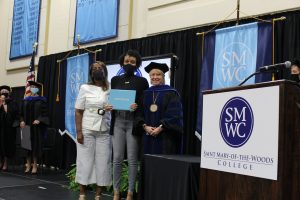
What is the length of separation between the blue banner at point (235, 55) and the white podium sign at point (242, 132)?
7.39 ft

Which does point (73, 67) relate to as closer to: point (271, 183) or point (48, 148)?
point (48, 148)

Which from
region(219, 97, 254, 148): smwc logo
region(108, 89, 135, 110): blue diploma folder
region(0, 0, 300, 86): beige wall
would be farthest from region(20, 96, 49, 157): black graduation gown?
region(219, 97, 254, 148): smwc logo

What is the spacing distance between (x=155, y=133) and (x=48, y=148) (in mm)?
3813

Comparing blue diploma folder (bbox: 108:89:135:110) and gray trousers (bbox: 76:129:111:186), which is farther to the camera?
gray trousers (bbox: 76:129:111:186)

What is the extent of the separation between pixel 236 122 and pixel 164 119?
1.46m

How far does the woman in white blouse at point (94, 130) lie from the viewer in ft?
12.0

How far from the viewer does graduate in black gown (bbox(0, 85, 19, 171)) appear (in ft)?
22.3

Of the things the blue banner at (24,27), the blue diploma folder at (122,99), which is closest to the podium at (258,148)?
the blue diploma folder at (122,99)

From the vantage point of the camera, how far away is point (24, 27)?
940 cm

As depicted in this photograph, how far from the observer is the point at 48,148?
672 cm

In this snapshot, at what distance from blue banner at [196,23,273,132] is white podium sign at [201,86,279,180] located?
88.7 inches

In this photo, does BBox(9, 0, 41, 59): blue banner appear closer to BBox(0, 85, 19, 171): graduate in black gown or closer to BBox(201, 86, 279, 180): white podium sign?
BBox(0, 85, 19, 171): graduate in black gown

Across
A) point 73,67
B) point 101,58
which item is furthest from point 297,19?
point 73,67

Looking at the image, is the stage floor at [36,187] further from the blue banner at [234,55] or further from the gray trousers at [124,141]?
the blue banner at [234,55]
